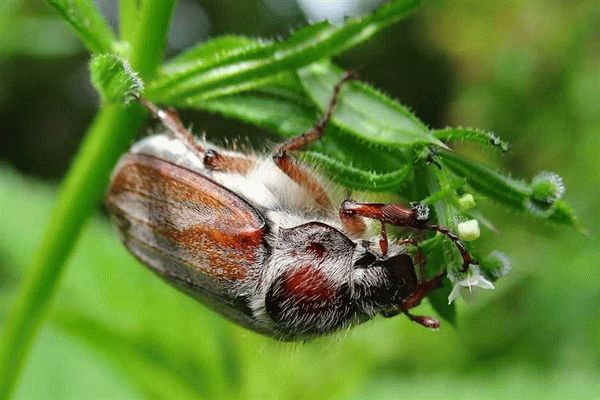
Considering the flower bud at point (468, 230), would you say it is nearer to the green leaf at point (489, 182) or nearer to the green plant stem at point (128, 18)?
the green leaf at point (489, 182)

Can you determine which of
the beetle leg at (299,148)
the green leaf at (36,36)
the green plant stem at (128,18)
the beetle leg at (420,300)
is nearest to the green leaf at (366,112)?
the beetle leg at (299,148)

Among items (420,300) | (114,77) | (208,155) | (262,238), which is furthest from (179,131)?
A: (420,300)

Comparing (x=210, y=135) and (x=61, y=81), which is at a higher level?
(x=61, y=81)

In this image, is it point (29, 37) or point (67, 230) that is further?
point (29, 37)

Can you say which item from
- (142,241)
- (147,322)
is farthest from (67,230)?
(147,322)

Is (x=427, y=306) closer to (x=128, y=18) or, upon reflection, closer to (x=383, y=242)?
(x=383, y=242)

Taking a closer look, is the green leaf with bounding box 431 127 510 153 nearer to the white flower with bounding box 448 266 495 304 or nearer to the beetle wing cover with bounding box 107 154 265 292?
the white flower with bounding box 448 266 495 304

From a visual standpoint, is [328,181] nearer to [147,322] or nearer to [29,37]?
[147,322]
